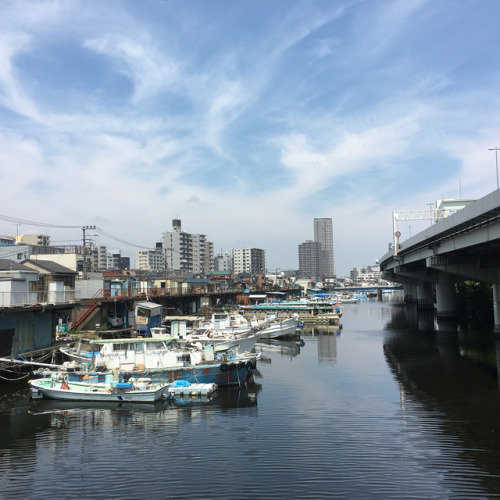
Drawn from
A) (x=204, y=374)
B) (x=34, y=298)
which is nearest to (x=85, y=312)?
(x=34, y=298)

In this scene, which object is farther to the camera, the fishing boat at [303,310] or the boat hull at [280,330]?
the fishing boat at [303,310]

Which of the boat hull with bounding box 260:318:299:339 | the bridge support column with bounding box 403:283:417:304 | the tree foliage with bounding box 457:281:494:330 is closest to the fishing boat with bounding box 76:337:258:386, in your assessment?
the boat hull with bounding box 260:318:299:339

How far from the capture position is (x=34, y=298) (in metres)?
35.8

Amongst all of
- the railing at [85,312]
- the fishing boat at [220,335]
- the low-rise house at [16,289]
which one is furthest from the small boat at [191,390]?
the railing at [85,312]

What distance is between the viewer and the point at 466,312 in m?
83.1

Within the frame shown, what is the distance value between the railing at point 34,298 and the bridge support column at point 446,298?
195 feet

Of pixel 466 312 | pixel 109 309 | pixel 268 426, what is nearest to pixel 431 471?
pixel 268 426

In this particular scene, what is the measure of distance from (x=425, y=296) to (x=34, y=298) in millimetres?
87945

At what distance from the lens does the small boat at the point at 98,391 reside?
2569cm

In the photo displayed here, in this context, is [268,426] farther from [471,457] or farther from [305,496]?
[471,457]

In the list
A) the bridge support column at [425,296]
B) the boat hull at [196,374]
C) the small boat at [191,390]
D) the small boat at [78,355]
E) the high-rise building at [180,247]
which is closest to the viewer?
the small boat at [191,390]

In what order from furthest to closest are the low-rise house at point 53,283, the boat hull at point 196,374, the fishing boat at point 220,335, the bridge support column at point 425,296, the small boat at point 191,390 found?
the bridge support column at point 425,296 < the fishing boat at point 220,335 < the low-rise house at point 53,283 < the boat hull at point 196,374 < the small boat at point 191,390

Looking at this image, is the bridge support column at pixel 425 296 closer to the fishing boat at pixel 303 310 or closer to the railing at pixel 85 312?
the fishing boat at pixel 303 310

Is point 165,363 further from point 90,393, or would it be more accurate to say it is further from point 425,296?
point 425,296
